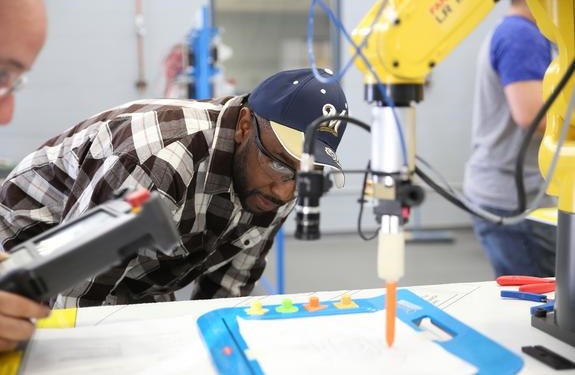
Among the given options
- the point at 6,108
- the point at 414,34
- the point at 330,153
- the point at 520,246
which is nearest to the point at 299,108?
the point at 330,153

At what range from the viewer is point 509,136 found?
5.93 ft

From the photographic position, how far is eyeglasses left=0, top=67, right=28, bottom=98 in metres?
0.51

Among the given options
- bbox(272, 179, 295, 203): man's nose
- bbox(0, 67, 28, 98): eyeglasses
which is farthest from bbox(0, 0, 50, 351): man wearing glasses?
bbox(272, 179, 295, 203): man's nose

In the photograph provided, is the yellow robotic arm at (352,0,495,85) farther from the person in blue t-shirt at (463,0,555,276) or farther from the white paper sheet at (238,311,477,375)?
the person in blue t-shirt at (463,0,555,276)

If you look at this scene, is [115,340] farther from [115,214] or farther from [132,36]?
[132,36]

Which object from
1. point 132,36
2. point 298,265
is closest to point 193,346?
point 298,265

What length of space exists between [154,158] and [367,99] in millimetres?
499

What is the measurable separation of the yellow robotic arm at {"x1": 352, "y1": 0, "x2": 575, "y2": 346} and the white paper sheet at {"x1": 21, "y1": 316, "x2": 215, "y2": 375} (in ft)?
0.94

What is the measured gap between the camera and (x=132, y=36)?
4379 millimetres

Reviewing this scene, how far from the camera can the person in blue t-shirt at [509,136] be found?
5.38 ft

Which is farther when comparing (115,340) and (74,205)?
(74,205)

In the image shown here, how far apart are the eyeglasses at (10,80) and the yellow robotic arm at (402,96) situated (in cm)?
38

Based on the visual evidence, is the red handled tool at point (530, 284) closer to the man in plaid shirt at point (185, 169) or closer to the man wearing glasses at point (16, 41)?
the man in plaid shirt at point (185, 169)

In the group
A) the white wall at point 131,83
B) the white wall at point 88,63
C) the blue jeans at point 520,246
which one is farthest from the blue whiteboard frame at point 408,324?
the white wall at point 88,63
